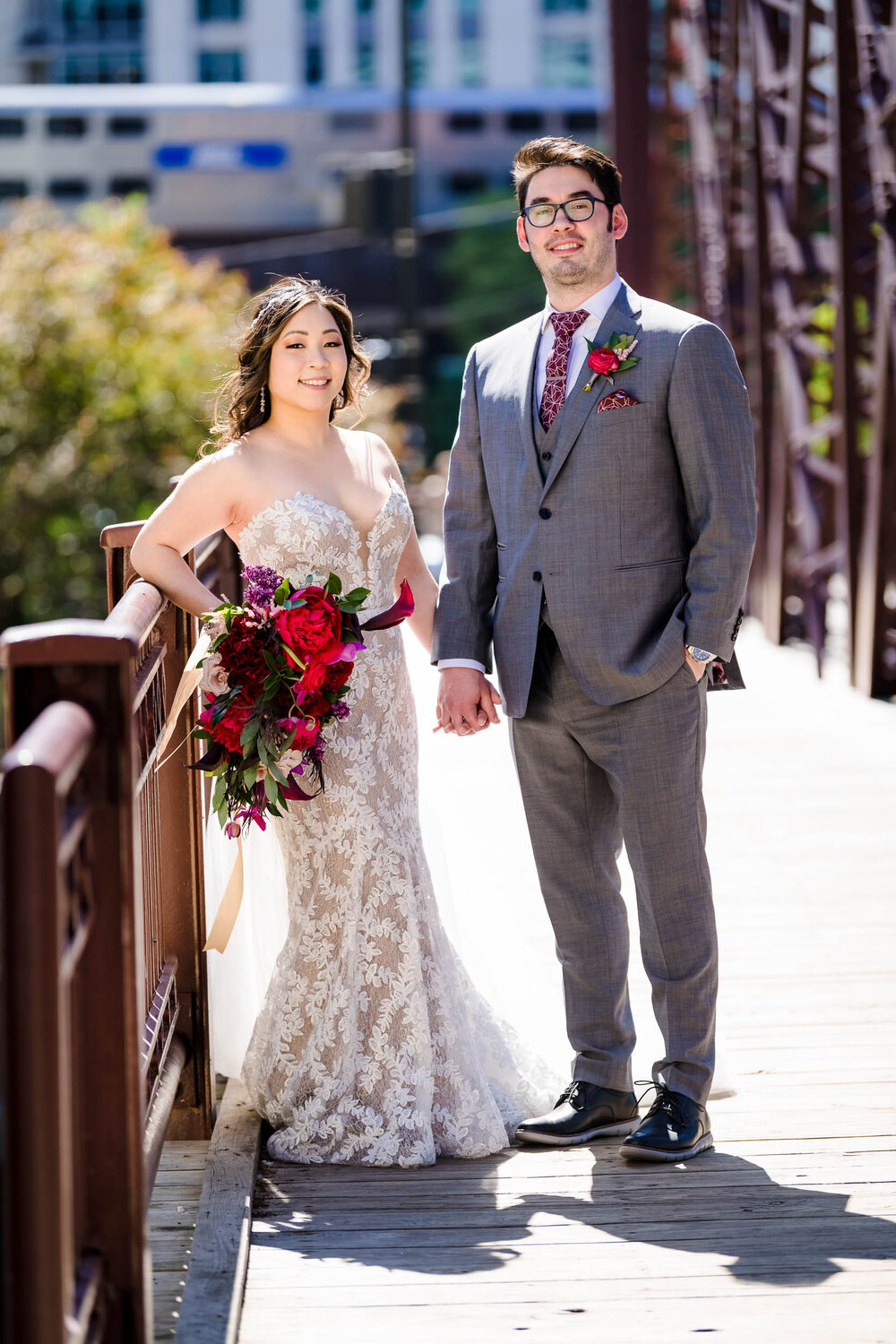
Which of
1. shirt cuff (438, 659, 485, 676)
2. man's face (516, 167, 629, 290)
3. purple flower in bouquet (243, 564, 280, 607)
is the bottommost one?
shirt cuff (438, 659, 485, 676)

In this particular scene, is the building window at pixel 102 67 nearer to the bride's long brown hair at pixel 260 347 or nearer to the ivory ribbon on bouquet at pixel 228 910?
the bride's long brown hair at pixel 260 347

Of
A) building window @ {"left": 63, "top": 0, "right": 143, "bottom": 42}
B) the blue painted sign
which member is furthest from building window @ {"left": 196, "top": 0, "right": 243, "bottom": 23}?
the blue painted sign

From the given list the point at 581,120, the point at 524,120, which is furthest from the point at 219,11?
the point at 581,120

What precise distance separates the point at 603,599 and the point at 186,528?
0.92 metres

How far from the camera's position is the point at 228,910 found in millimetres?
3451

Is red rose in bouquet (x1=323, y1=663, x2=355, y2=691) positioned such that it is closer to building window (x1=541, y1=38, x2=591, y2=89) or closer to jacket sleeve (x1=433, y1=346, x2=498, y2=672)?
jacket sleeve (x1=433, y1=346, x2=498, y2=672)

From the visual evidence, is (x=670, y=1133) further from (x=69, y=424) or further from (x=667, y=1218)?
(x=69, y=424)

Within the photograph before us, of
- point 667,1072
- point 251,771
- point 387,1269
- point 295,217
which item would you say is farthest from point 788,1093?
point 295,217

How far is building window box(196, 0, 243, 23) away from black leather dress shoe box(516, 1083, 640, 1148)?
5877cm

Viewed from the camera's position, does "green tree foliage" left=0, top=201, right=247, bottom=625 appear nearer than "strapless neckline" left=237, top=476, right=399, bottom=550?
No

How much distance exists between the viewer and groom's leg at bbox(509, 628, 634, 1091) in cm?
344

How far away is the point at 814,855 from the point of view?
5938 mm

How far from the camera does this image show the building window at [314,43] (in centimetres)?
5600

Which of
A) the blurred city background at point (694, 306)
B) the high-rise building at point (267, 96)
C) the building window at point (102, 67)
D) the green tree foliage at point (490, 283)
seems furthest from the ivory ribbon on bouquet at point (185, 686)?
the building window at point (102, 67)
